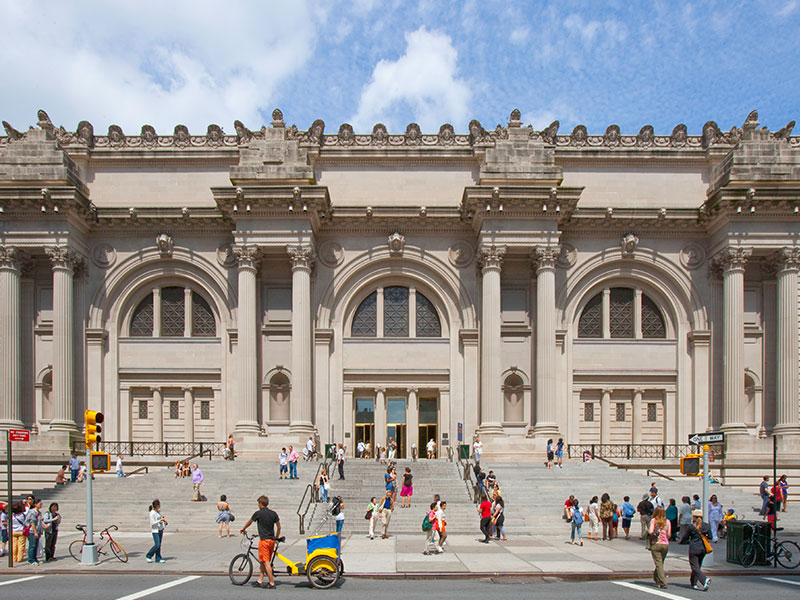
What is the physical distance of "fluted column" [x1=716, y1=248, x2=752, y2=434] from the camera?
3616 centimetres

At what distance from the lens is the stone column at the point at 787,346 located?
35.8 m

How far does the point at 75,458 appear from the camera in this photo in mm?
32031

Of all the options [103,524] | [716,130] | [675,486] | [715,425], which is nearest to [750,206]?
[716,130]

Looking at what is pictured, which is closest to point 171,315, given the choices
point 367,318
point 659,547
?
point 367,318

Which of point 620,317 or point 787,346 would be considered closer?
point 787,346

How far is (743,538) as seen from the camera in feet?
63.1

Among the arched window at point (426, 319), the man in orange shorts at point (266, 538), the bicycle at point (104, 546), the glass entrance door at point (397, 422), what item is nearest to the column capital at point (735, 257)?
the arched window at point (426, 319)

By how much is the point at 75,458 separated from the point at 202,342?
8881 mm

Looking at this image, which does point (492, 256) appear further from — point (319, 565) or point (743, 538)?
point (319, 565)

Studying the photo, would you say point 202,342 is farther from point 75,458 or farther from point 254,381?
point 75,458

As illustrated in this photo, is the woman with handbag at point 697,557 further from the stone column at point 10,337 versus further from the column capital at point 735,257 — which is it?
the stone column at point 10,337

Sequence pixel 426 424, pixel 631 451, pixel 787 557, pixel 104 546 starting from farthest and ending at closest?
pixel 426 424, pixel 631 451, pixel 104 546, pixel 787 557

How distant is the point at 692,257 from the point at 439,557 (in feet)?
82.3

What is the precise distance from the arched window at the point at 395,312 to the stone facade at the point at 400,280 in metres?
0.10
